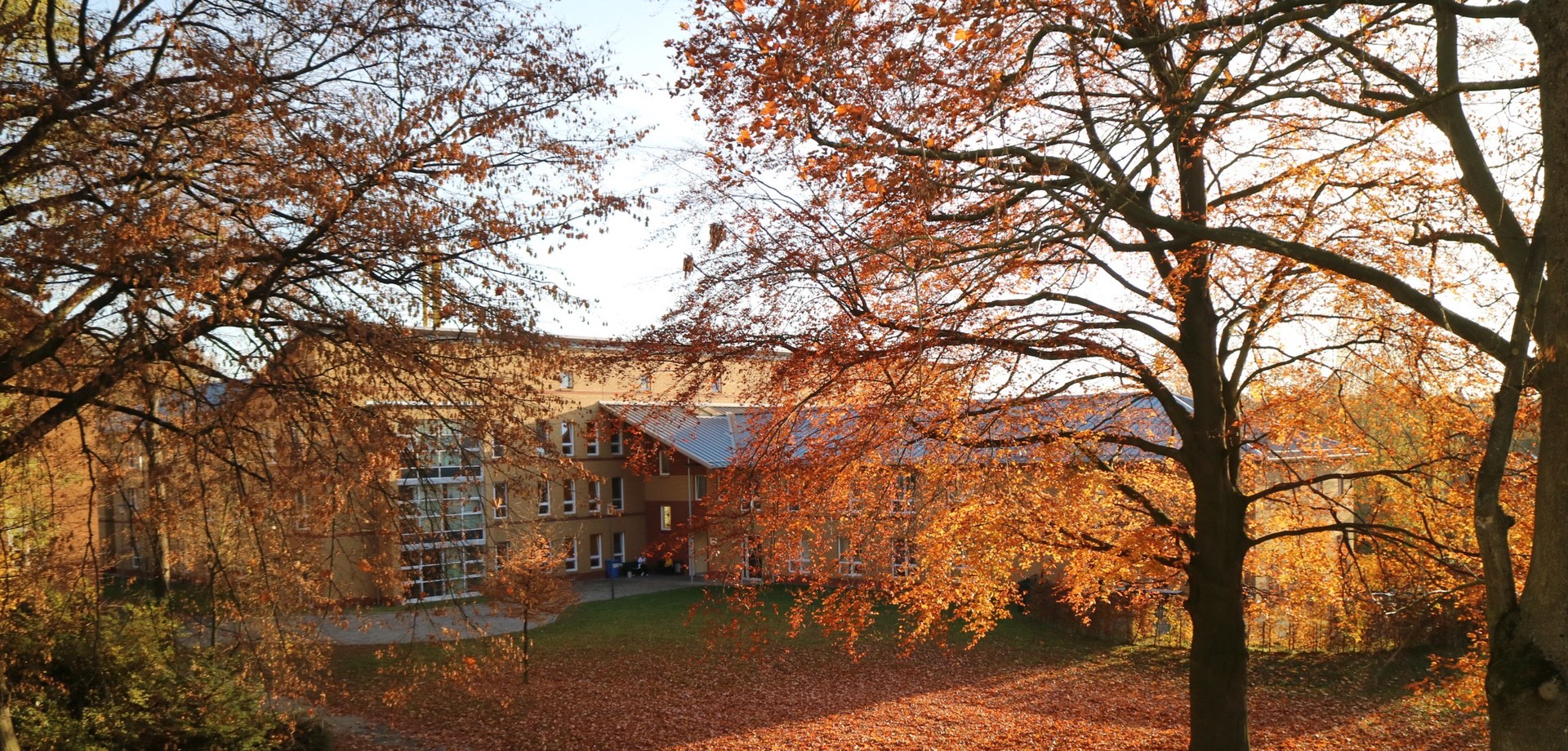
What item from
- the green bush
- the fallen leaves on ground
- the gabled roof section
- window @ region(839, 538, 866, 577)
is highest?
the gabled roof section

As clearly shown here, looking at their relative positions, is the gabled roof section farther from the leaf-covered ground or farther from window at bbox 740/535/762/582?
window at bbox 740/535/762/582

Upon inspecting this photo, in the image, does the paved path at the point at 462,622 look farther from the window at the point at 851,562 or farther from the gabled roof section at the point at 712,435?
the window at the point at 851,562

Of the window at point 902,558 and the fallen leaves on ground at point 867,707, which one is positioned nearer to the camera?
the window at point 902,558

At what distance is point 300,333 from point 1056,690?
53.5ft

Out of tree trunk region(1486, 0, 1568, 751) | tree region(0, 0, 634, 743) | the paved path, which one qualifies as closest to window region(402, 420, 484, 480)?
tree region(0, 0, 634, 743)

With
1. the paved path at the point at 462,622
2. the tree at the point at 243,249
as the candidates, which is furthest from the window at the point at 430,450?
the paved path at the point at 462,622

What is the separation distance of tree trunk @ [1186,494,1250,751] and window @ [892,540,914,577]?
10.2 ft

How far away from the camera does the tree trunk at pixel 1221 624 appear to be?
10562 millimetres

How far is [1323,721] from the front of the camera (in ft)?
53.2

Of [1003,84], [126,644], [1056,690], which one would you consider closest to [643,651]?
[1056,690]

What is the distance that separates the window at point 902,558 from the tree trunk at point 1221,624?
312 centimetres

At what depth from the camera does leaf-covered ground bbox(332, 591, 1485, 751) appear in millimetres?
15367

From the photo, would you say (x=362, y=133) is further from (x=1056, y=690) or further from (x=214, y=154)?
(x=1056, y=690)

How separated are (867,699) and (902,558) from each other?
341 inches
